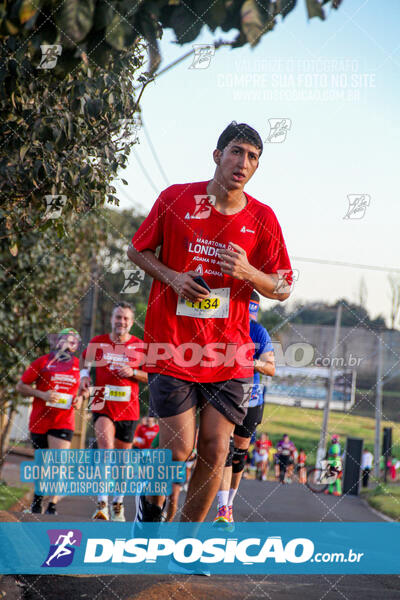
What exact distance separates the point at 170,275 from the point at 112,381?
152 inches

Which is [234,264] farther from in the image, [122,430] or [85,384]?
[122,430]

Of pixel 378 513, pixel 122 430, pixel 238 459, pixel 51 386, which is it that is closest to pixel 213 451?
pixel 238 459

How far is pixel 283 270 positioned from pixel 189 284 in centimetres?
69

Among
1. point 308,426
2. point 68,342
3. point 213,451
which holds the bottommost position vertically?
point 308,426

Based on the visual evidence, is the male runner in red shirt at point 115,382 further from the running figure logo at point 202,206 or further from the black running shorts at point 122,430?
the running figure logo at point 202,206

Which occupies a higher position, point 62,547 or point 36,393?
point 36,393

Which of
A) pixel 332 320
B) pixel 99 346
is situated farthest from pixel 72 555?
pixel 332 320

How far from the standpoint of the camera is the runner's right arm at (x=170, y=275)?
149 inches

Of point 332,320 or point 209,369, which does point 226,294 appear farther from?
point 332,320

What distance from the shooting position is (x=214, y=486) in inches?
159

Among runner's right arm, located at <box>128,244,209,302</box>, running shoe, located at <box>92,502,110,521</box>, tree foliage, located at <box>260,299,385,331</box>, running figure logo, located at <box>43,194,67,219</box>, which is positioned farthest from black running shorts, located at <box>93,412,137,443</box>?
tree foliage, located at <box>260,299,385,331</box>

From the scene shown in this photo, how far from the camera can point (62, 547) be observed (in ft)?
13.3

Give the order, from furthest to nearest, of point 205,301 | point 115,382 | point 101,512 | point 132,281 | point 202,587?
1. point 115,382
2. point 101,512
3. point 132,281
4. point 205,301
5. point 202,587

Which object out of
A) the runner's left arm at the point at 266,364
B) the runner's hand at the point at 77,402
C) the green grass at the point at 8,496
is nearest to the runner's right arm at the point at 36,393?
the runner's hand at the point at 77,402
